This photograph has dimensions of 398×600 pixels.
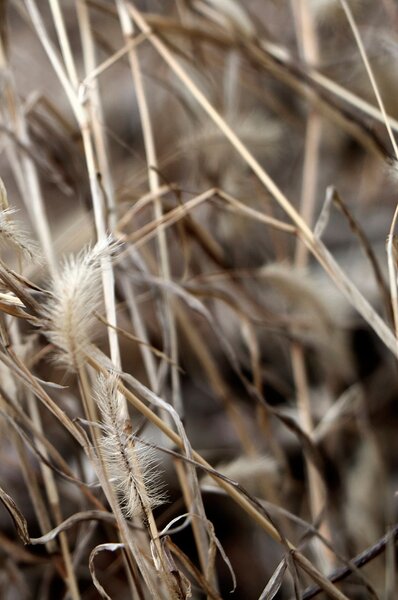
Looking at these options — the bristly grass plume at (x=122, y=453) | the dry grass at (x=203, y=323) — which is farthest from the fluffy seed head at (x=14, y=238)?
the bristly grass plume at (x=122, y=453)

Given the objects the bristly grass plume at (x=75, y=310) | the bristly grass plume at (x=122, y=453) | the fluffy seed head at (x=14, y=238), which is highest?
the fluffy seed head at (x=14, y=238)

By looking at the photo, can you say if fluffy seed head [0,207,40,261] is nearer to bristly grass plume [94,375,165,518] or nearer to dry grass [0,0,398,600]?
dry grass [0,0,398,600]

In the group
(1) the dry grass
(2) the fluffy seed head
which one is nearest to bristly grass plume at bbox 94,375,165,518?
(1) the dry grass

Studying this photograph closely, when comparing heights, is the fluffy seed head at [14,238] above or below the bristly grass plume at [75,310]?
above

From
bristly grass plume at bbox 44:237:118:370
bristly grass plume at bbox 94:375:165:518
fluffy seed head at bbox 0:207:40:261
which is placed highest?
fluffy seed head at bbox 0:207:40:261

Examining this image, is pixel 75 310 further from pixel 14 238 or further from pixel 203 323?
pixel 203 323

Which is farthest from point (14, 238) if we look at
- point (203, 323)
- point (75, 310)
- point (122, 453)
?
point (203, 323)

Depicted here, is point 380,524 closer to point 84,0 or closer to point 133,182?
point 133,182

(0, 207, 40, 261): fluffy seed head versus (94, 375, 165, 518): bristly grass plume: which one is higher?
(0, 207, 40, 261): fluffy seed head

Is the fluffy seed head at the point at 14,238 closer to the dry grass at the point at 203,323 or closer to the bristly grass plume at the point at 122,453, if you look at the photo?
the dry grass at the point at 203,323
